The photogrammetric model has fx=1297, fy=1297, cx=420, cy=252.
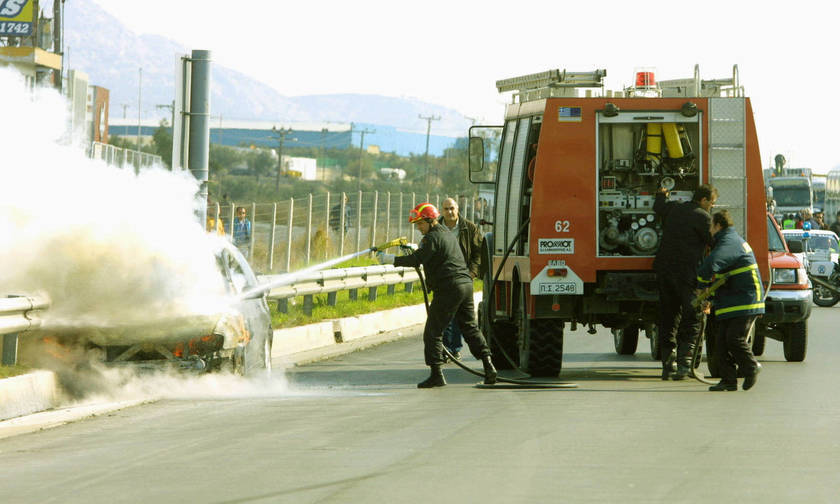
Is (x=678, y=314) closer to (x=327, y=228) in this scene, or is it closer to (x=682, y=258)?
(x=682, y=258)

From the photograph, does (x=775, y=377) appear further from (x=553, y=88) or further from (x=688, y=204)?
(x=553, y=88)

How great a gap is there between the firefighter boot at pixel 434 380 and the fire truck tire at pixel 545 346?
116 cm

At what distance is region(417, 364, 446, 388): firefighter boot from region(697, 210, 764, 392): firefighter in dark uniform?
2.65m

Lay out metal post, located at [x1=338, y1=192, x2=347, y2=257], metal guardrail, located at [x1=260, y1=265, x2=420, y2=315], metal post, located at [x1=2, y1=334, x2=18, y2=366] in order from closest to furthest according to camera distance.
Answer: metal post, located at [x1=2, y1=334, x2=18, y2=366], metal guardrail, located at [x1=260, y1=265, x2=420, y2=315], metal post, located at [x1=338, y1=192, x2=347, y2=257]

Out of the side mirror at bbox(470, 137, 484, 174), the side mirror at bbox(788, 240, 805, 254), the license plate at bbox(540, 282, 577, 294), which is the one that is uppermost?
the side mirror at bbox(470, 137, 484, 174)

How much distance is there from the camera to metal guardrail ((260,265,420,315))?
59.8ft

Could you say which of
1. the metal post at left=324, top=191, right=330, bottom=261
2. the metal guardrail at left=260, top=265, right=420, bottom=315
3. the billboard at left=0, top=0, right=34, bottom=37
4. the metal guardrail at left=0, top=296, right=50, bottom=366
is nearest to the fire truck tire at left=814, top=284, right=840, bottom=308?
the metal guardrail at left=260, top=265, right=420, bottom=315

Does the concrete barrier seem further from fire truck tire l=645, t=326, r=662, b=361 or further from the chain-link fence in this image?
the chain-link fence

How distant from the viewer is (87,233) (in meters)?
11.9

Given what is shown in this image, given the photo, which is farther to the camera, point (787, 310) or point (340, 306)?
point (340, 306)

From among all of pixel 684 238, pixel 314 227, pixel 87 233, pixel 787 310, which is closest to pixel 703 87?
pixel 684 238

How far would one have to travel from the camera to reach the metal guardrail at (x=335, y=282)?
1822cm

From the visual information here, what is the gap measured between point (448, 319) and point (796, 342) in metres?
5.31

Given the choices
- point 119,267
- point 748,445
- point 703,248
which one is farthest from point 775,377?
point 119,267
